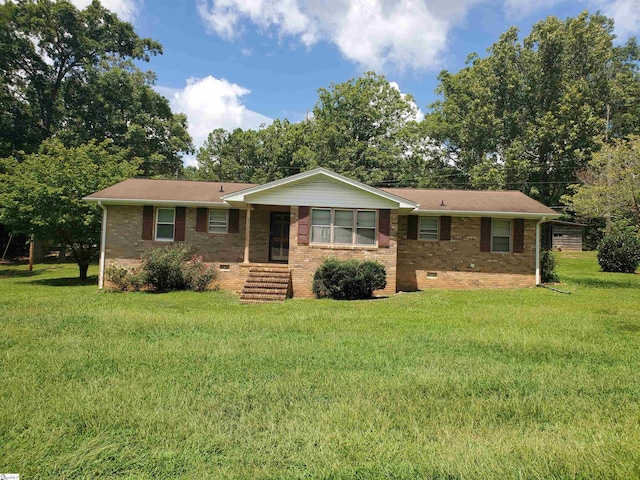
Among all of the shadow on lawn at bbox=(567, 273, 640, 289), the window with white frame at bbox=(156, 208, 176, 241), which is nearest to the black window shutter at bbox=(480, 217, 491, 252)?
the shadow on lawn at bbox=(567, 273, 640, 289)

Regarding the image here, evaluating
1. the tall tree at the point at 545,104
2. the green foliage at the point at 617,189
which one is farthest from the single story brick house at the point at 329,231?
the tall tree at the point at 545,104

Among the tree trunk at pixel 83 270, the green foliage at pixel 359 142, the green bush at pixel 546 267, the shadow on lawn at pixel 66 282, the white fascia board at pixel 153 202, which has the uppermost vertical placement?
the green foliage at pixel 359 142

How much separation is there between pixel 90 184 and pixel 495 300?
54.2 feet

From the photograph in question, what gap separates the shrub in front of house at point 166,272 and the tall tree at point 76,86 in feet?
57.6

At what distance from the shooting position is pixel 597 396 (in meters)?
4.70

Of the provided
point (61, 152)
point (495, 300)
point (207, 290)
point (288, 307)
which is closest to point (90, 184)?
point (61, 152)

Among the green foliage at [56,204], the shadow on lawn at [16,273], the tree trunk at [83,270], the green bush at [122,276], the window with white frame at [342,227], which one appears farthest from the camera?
the shadow on lawn at [16,273]

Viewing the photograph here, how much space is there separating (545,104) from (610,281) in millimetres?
22686

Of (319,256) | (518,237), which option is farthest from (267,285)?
(518,237)

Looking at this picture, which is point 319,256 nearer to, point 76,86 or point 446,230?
point 446,230

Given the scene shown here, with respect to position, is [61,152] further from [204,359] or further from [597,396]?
[597,396]

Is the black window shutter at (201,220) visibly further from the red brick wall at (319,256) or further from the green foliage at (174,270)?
the red brick wall at (319,256)

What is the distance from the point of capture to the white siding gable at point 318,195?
47.5ft

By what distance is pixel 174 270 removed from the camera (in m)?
14.5
